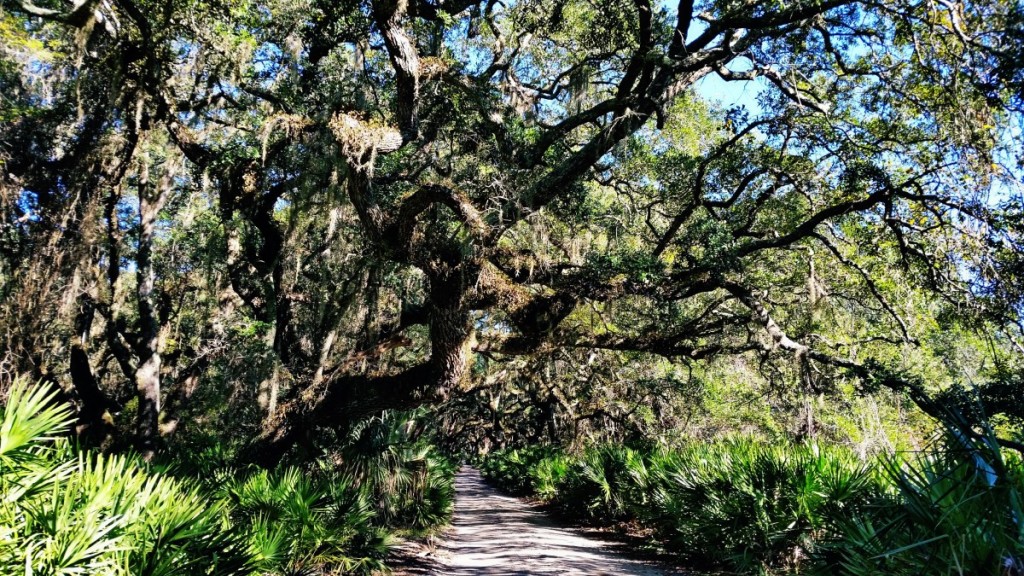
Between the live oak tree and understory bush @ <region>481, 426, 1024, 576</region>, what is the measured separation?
1.77 m

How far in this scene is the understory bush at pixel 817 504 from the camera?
2.51m

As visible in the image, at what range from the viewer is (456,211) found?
630cm

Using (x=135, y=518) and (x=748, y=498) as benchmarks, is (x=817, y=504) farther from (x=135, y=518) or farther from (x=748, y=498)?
(x=135, y=518)

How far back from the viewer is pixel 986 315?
5.84 metres

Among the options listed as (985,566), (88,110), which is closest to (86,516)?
(985,566)

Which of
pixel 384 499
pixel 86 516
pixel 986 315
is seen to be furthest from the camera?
pixel 384 499

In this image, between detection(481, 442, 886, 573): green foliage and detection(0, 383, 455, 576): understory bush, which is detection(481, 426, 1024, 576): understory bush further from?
detection(0, 383, 455, 576): understory bush

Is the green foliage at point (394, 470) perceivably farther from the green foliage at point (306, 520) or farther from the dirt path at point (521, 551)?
the green foliage at point (306, 520)

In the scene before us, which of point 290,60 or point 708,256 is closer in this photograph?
point 708,256

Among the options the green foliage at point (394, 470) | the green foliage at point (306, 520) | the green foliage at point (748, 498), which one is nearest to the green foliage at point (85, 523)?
the green foliage at point (306, 520)

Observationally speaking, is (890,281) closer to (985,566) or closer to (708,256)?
(708,256)

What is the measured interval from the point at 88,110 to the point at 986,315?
11.2 m

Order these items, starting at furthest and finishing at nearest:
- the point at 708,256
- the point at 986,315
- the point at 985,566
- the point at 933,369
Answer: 1. the point at 933,369
2. the point at 708,256
3. the point at 986,315
4. the point at 985,566

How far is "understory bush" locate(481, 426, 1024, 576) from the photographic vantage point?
251cm
